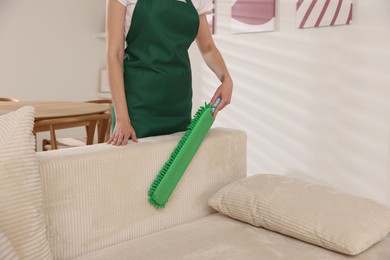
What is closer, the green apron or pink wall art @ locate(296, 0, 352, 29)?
the green apron

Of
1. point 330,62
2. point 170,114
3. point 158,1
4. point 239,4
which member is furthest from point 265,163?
point 158,1

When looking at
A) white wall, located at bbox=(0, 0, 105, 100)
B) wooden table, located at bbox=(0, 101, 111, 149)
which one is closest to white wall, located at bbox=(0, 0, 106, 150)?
white wall, located at bbox=(0, 0, 105, 100)

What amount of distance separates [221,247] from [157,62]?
65 cm

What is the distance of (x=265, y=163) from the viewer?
3.18 m

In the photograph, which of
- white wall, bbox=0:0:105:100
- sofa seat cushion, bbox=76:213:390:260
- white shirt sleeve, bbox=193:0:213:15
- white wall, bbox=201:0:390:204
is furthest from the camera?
white wall, bbox=0:0:105:100

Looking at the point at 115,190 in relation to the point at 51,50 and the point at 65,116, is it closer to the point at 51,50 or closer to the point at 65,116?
the point at 65,116

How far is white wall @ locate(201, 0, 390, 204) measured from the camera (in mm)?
2561

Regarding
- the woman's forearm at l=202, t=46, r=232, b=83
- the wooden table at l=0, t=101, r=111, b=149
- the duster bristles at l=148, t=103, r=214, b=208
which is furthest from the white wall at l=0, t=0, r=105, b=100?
the duster bristles at l=148, t=103, r=214, b=208

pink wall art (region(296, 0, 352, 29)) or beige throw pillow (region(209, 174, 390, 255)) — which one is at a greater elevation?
pink wall art (region(296, 0, 352, 29))

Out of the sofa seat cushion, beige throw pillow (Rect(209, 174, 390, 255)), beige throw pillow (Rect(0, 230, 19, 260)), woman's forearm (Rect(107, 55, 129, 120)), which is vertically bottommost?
the sofa seat cushion

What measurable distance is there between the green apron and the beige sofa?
0.34ft

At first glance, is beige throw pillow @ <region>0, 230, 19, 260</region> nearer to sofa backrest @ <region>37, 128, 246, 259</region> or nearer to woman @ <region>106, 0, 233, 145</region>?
sofa backrest @ <region>37, 128, 246, 259</region>

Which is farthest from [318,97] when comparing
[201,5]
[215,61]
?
[201,5]

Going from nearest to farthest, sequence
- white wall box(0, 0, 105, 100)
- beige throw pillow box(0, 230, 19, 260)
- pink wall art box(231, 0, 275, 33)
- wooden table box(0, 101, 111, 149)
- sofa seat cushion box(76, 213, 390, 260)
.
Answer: beige throw pillow box(0, 230, 19, 260) → sofa seat cushion box(76, 213, 390, 260) → wooden table box(0, 101, 111, 149) → pink wall art box(231, 0, 275, 33) → white wall box(0, 0, 105, 100)
